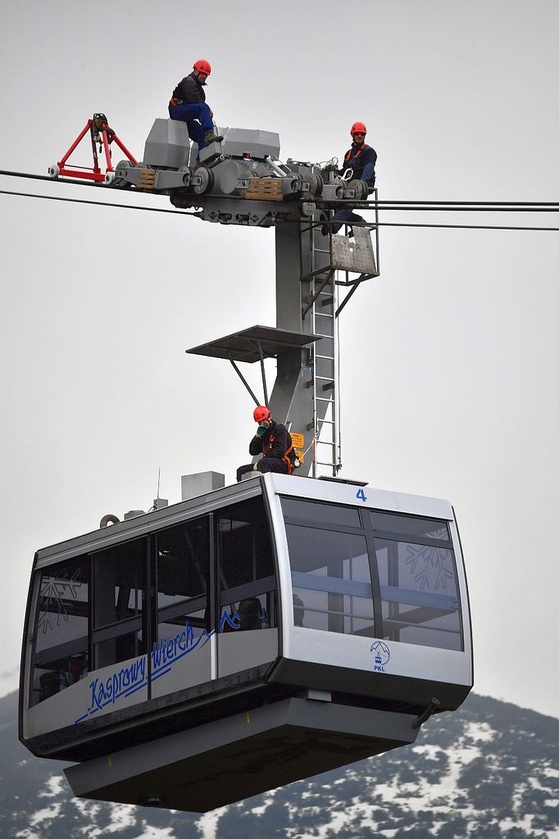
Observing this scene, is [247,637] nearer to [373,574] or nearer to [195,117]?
[373,574]

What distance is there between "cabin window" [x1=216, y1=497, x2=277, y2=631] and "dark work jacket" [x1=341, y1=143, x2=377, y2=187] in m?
6.21

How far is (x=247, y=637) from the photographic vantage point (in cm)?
1873

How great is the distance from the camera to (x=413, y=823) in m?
138

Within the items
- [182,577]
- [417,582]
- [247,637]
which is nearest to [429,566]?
[417,582]

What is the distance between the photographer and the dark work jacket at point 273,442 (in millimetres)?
20422

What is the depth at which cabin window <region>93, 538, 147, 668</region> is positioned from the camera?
2006cm

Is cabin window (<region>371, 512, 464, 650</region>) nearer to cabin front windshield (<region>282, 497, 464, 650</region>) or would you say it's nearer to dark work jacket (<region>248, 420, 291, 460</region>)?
cabin front windshield (<region>282, 497, 464, 650</region>)

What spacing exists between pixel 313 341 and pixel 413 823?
120 metres

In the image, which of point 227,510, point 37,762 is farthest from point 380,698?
point 37,762

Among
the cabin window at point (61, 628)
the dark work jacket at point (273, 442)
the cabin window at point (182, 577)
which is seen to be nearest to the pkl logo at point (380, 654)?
the cabin window at point (182, 577)

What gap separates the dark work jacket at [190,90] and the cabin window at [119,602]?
19.6ft

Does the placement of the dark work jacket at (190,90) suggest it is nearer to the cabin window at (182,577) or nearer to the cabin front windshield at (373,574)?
the cabin window at (182,577)

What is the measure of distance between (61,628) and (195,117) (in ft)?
21.5

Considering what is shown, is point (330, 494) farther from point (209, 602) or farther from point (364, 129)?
point (364, 129)
